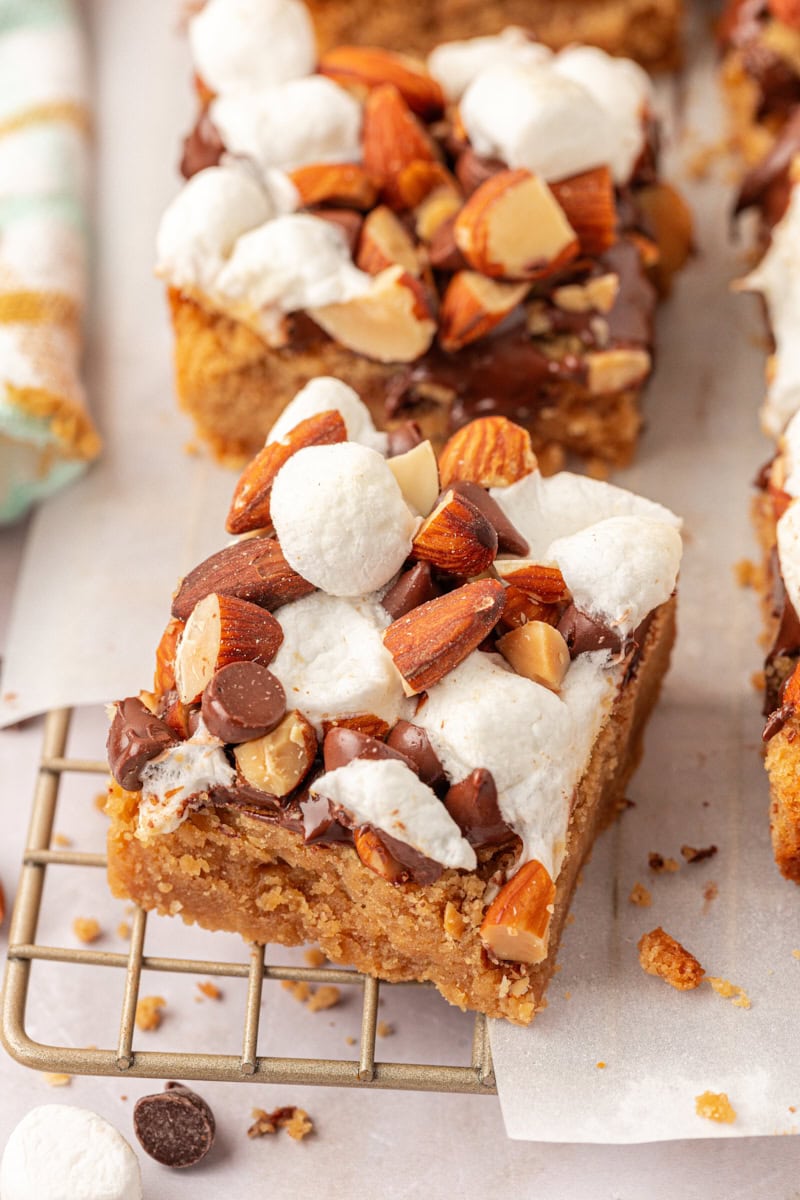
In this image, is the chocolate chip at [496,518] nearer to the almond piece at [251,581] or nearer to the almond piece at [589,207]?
the almond piece at [251,581]

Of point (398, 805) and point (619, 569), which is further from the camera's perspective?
point (619, 569)

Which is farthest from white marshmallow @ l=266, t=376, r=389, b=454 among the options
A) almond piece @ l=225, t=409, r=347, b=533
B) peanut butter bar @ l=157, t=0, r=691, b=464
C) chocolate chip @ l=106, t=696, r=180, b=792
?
chocolate chip @ l=106, t=696, r=180, b=792

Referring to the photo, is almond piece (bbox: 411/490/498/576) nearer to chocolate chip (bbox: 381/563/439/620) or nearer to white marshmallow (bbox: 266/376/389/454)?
chocolate chip (bbox: 381/563/439/620)

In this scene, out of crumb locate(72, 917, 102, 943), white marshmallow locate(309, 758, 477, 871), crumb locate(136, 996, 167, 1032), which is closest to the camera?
white marshmallow locate(309, 758, 477, 871)

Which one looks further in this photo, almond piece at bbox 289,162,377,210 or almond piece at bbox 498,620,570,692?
almond piece at bbox 289,162,377,210

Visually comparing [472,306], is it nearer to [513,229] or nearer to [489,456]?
[513,229]

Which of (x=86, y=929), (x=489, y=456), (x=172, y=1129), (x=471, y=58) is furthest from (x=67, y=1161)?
(x=471, y=58)

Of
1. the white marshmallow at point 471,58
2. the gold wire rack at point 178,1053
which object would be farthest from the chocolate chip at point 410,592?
the white marshmallow at point 471,58
